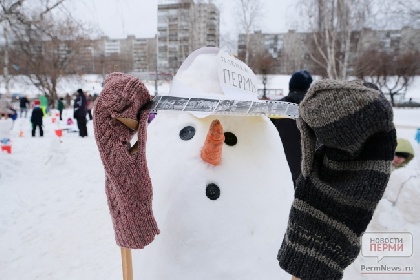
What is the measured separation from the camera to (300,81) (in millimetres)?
3498

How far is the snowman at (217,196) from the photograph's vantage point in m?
1.52

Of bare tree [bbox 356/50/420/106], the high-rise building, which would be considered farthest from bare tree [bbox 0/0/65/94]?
bare tree [bbox 356/50/420/106]

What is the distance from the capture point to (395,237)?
11.5 ft

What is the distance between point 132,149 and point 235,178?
0.54 meters

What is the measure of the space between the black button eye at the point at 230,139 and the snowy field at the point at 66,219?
35 centimetres

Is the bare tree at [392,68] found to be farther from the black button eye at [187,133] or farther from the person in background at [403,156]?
the black button eye at [187,133]

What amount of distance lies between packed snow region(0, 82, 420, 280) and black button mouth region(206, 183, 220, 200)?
0.23ft

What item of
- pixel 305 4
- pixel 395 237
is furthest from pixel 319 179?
pixel 305 4

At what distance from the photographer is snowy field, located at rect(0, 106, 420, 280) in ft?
10.4

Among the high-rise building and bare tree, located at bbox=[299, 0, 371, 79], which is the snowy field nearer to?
bare tree, located at bbox=[299, 0, 371, 79]

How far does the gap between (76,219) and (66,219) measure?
0.37 feet

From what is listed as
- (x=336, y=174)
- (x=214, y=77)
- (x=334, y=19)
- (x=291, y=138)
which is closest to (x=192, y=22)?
(x=334, y=19)

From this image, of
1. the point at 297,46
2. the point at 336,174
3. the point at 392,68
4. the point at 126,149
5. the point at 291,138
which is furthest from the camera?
the point at 297,46

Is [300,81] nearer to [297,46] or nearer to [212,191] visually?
[212,191]
